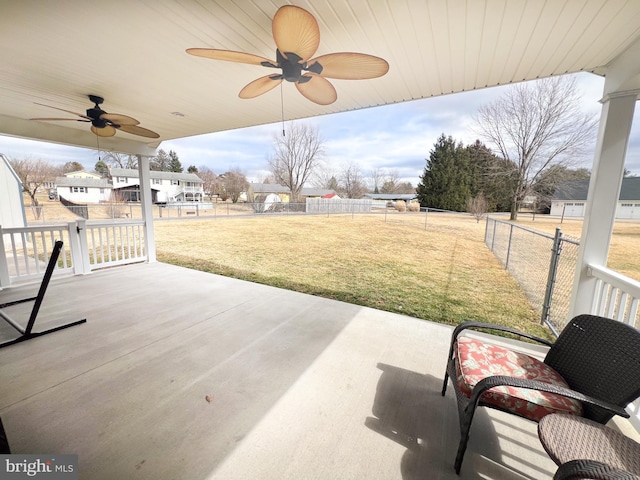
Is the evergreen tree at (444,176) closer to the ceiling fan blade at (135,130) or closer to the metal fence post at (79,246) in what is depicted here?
the ceiling fan blade at (135,130)

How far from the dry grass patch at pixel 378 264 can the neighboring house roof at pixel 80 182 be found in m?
2.90

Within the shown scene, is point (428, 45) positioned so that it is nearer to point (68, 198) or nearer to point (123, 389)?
point (123, 389)

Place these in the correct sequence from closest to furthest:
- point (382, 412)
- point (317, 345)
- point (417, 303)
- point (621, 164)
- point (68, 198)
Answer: point (382, 412), point (621, 164), point (317, 345), point (417, 303), point (68, 198)

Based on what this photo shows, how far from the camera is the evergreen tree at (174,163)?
29.1m

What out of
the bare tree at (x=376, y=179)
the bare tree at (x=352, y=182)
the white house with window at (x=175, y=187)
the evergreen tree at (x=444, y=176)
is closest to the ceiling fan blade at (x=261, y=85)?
the evergreen tree at (x=444, y=176)

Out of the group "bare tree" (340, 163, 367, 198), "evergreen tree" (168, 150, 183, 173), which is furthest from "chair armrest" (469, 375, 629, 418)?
"evergreen tree" (168, 150, 183, 173)

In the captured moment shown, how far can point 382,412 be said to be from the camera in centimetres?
173

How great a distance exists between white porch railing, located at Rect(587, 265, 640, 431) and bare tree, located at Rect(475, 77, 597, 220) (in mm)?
3926

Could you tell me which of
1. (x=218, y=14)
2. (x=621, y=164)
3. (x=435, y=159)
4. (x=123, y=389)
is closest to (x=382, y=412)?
(x=123, y=389)

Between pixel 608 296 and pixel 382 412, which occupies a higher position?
pixel 608 296

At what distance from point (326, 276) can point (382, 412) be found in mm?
3638

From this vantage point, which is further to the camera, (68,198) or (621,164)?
(68,198)

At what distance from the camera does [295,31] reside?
61.3 inches

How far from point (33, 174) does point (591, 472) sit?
1108 cm
